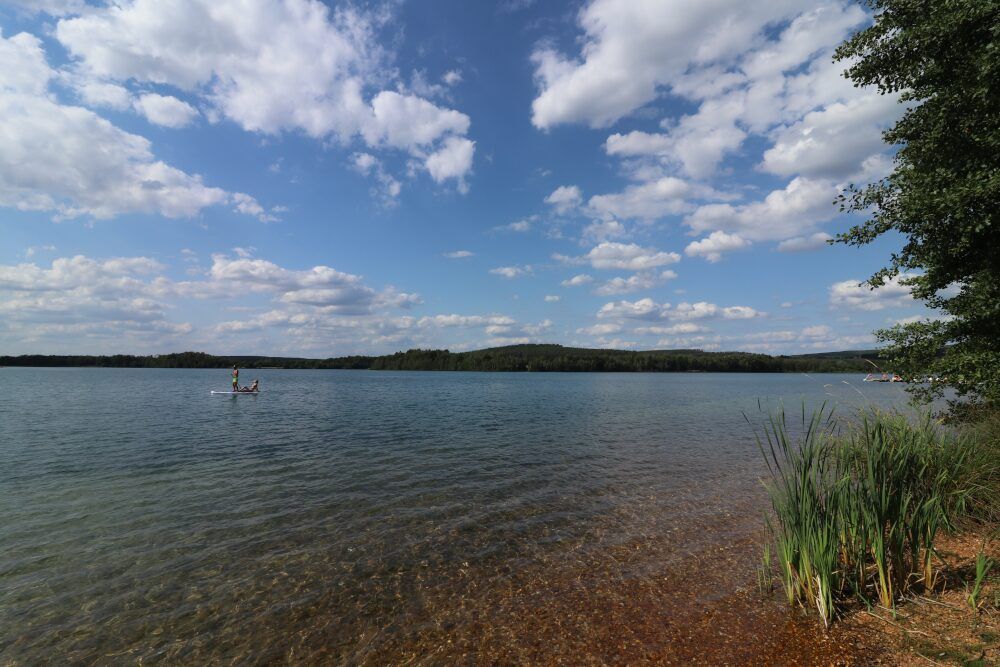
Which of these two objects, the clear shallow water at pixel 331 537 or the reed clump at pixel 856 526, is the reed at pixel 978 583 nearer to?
the reed clump at pixel 856 526

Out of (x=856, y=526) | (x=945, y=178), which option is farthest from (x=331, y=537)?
(x=945, y=178)

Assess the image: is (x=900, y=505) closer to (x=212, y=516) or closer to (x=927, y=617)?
(x=927, y=617)

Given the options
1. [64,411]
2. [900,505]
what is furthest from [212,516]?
[64,411]

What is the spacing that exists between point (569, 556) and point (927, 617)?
5.48 meters

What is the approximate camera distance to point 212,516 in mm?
11680

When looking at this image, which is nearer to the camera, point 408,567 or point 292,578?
point 292,578

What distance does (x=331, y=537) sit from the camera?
10.4 metres

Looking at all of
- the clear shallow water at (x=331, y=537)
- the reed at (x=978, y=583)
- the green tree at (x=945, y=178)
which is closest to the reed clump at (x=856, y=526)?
the reed at (x=978, y=583)

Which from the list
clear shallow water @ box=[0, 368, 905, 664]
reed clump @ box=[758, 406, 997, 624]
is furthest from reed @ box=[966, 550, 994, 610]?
clear shallow water @ box=[0, 368, 905, 664]

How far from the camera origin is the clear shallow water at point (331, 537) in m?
6.73

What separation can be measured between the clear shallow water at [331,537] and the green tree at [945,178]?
9.07ft

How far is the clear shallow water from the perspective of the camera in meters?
6.73

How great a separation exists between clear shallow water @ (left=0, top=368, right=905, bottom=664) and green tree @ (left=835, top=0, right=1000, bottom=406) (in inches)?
109

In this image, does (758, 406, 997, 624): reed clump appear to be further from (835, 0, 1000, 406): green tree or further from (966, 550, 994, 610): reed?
(835, 0, 1000, 406): green tree
